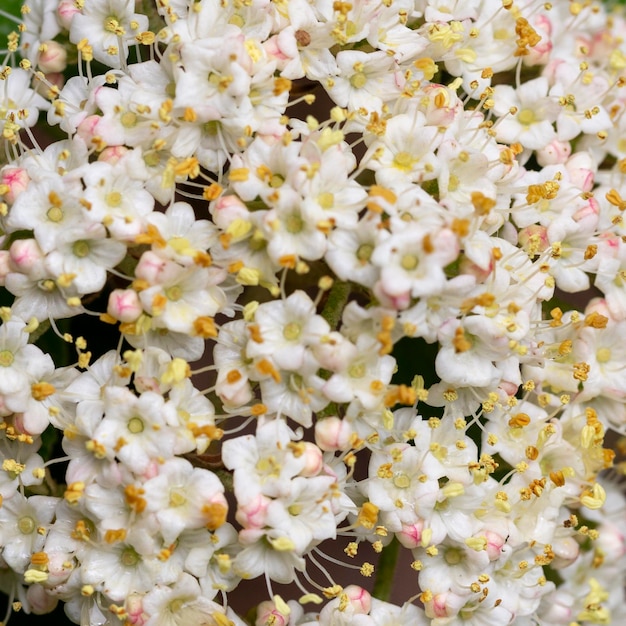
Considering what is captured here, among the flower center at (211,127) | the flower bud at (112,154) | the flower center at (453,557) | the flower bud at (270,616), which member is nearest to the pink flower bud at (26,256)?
the flower bud at (112,154)

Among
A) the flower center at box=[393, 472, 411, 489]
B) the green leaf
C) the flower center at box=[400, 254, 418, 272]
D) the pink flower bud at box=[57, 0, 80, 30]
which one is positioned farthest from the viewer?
the green leaf

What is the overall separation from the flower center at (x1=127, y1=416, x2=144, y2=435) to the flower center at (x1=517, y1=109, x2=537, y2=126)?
1.98ft

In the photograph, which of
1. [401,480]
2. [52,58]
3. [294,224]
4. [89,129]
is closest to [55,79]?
[52,58]

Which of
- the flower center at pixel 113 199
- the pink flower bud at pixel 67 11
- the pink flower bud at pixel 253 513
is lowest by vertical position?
the pink flower bud at pixel 253 513

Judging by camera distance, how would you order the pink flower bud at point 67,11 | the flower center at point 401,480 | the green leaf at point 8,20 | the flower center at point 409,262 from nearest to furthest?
the flower center at point 409,262 → the flower center at point 401,480 → the pink flower bud at point 67,11 → the green leaf at point 8,20

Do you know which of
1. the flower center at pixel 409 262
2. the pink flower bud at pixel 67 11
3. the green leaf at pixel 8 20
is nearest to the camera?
the flower center at pixel 409 262

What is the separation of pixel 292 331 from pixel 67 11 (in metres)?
0.50

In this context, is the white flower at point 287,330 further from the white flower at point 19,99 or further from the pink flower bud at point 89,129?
the white flower at point 19,99

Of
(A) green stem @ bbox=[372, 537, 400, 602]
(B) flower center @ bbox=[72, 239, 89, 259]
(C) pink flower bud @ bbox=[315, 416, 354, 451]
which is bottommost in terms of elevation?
(A) green stem @ bbox=[372, 537, 400, 602]

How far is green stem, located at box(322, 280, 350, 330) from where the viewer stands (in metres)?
1.12

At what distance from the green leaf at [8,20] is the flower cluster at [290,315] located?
223 millimetres

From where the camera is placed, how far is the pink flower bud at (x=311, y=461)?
1068 mm

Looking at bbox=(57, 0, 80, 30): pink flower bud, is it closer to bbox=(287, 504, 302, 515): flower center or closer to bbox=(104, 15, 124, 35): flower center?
bbox=(104, 15, 124, 35): flower center

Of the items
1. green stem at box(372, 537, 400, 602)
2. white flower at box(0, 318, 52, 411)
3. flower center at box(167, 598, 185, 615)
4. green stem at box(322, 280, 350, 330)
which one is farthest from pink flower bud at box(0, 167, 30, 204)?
green stem at box(372, 537, 400, 602)
